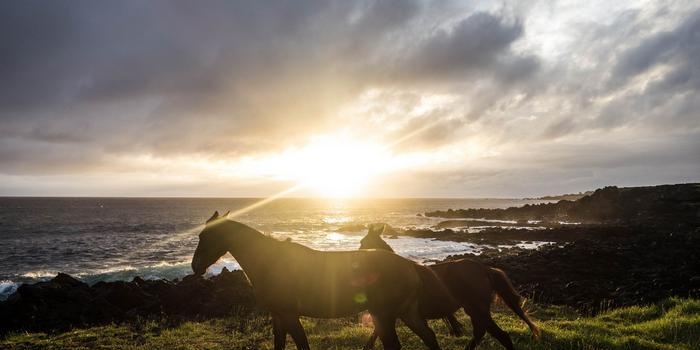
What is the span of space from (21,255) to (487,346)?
49875 mm

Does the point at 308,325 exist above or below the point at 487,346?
below

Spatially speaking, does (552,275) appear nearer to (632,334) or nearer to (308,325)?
(632,334)

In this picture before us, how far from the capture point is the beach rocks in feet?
49.0

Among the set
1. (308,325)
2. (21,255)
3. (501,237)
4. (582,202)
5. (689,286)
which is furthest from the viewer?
(582,202)

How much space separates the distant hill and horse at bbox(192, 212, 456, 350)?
164 ft

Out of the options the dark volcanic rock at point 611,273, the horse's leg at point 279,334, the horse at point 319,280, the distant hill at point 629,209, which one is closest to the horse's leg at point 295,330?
the horse at point 319,280

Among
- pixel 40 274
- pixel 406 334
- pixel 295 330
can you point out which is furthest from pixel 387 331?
pixel 40 274

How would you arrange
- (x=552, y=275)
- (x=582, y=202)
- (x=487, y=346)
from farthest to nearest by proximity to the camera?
(x=582, y=202) < (x=552, y=275) < (x=487, y=346)

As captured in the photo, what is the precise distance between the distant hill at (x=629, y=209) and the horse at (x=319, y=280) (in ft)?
164

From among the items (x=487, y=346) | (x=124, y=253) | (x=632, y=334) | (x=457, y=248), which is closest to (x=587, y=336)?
(x=632, y=334)

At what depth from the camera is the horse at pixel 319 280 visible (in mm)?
5914

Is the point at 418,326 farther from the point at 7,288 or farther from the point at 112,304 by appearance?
the point at 7,288

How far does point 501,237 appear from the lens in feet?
170

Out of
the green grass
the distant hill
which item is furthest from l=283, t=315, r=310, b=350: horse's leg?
the distant hill
